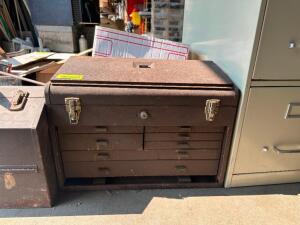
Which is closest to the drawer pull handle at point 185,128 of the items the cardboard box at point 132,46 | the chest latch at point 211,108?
the chest latch at point 211,108

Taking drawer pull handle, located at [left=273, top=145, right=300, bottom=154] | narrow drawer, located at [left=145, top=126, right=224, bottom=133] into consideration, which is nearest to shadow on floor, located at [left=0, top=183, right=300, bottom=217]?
drawer pull handle, located at [left=273, top=145, right=300, bottom=154]

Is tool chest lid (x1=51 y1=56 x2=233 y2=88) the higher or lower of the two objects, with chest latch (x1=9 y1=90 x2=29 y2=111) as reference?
higher

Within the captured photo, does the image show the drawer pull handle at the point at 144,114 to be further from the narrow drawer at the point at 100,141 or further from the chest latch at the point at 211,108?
the chest latch at the point at 211,108

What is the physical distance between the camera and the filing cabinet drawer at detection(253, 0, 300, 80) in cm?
92

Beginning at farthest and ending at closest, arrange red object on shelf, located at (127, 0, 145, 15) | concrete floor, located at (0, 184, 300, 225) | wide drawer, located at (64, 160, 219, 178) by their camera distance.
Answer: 1. red object on shelf, located at (127, 0, 145, 15)
2. wide drawer, located at (64, 160, 219, 178)
3. concrete floor, located at (0, 184, 300, 225)

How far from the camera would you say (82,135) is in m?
1.17

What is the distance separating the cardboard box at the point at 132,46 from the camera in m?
1.57

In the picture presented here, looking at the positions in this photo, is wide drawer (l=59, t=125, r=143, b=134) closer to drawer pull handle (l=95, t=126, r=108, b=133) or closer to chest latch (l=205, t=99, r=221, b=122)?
drawer pull handle (l=95, t=126, r=108, b=133)

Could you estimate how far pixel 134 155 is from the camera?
48.6 inches

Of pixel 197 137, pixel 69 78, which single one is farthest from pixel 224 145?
pixel 69 78

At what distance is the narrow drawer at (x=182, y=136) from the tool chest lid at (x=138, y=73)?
27 cm

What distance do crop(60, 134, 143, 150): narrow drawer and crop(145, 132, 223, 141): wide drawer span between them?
0.06 metres

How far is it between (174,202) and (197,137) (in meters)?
0.37

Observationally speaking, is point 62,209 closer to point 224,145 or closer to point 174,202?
point 174,202
